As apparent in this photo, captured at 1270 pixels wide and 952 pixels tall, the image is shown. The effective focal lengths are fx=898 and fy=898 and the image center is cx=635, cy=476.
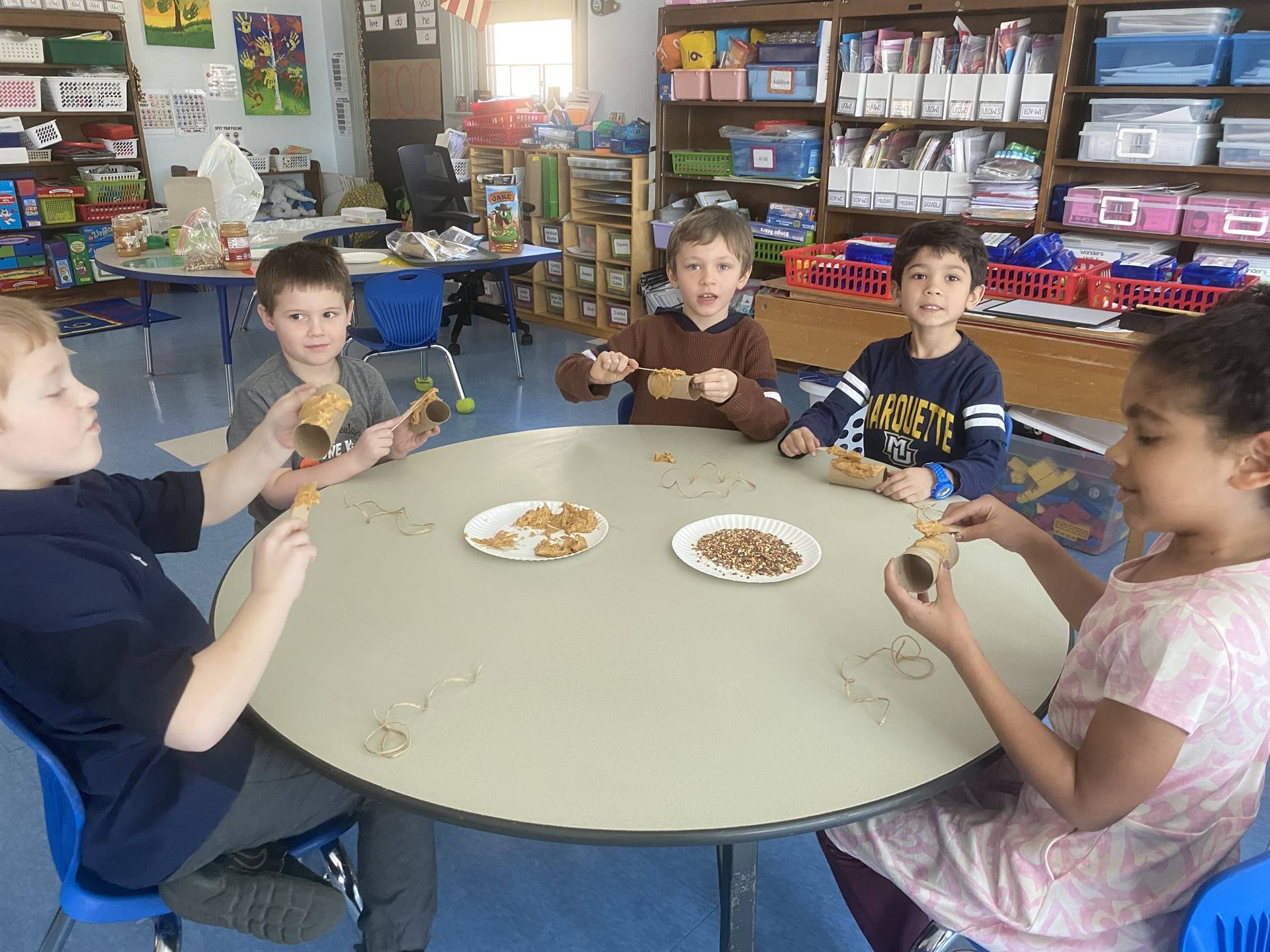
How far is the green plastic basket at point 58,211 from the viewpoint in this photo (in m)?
5.98

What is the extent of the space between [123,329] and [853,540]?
558cm

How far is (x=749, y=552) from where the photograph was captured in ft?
4.34

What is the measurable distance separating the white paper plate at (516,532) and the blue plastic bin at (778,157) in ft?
10.8

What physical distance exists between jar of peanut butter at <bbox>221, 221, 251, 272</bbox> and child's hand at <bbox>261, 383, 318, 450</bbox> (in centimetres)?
281

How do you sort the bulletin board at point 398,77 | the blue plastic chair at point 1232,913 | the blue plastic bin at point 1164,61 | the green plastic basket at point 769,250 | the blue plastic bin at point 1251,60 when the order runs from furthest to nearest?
the bulletin board at point 398,77 → the green plastic basket at point 769,250 → the blue plastic bin at point 1164,61 → the blue plastic bin at point 1251,60 → the blue plastic chair at point 1232,913

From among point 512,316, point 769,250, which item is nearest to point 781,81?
point 769,250

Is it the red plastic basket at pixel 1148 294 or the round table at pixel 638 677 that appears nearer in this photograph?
the round table at pixel 638 677

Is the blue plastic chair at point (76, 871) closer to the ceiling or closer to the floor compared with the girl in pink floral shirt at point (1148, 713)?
closer to the floor

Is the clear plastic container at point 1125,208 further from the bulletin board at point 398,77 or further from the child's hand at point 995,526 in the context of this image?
the bulletin board at point 398,77

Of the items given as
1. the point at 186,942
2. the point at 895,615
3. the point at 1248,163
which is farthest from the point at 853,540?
the point at 1248,163

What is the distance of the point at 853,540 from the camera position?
1396mm

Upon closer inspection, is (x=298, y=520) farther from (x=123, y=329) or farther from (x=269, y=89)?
(x=269, y=89)

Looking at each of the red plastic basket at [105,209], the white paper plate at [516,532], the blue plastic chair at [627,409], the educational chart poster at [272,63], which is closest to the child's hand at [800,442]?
the white paper plate at [516,532]

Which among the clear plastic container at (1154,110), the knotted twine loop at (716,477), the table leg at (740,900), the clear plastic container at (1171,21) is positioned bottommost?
the table leg at (740,900)
